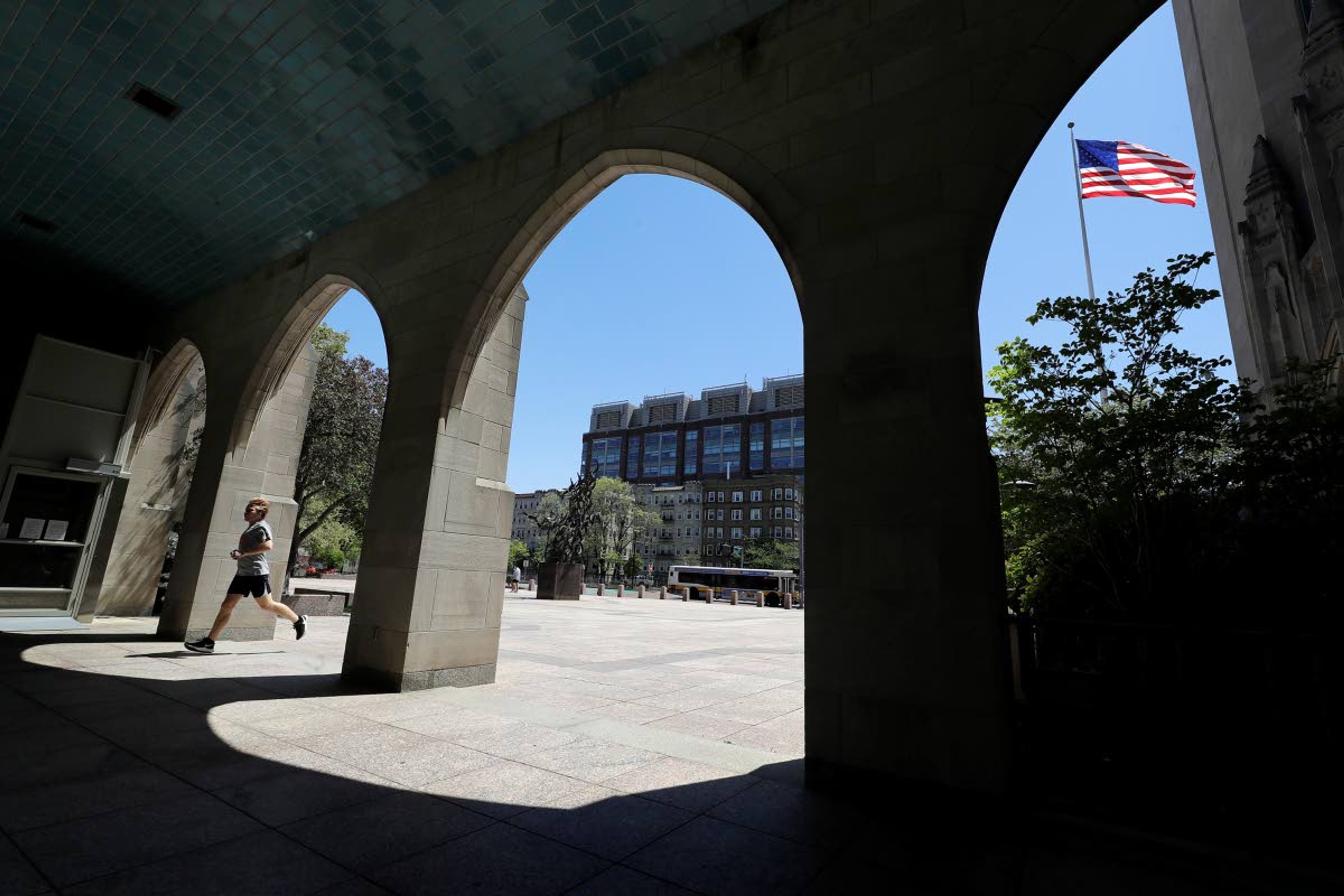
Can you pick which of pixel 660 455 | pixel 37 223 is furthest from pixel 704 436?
pixel 37 223

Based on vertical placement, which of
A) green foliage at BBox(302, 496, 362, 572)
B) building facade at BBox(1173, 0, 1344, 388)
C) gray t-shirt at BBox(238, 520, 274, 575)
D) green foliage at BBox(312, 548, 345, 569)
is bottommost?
green foliage at BBox(312, 548, 345, 569)

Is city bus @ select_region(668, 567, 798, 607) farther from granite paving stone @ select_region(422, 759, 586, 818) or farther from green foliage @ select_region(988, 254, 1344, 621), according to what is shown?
→ granite paving stone @ select_region(422, 759, 586, 818)

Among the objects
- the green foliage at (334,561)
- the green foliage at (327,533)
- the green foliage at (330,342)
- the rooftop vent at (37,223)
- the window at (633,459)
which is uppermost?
the window at (633,459)

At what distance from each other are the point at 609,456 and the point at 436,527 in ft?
421

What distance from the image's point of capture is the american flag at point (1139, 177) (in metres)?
11.9

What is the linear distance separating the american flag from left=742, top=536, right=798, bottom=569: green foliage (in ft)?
253

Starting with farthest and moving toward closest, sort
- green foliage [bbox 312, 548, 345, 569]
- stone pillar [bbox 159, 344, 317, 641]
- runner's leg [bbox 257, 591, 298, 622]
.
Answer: green foliage [bbox 312, 548, 345, 569] → stone pillar [bbox 159, 344, 317, 641] → runner's leg [bbox 257, 591, 298, 622]

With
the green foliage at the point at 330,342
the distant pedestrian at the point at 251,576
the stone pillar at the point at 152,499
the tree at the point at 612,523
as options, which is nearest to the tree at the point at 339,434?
the green foliage at the point at 330,342

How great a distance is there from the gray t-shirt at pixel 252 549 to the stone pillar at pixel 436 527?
1.83 metres

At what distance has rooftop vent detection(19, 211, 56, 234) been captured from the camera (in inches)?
352

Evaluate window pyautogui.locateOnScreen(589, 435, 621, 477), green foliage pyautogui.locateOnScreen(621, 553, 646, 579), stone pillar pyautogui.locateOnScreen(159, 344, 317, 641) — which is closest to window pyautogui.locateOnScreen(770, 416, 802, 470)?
green foliage pyautogui.locateOnScreen(621, 553, 646, 579)

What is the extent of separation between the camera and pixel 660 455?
413 feet

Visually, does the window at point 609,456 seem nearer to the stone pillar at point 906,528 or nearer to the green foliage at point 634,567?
the green foliage at point 634,567

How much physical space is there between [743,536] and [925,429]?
97.3 m
